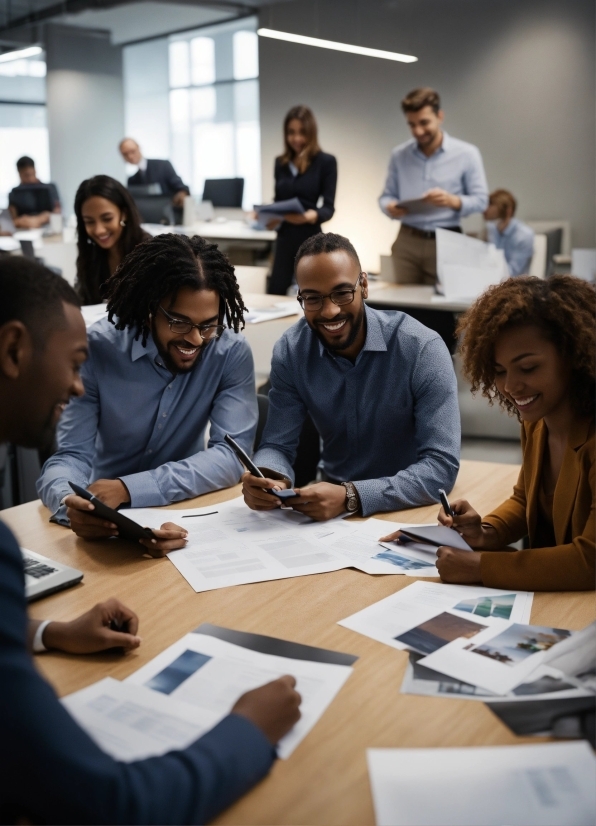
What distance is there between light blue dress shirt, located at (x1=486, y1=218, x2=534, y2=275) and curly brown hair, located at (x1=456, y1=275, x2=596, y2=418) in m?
3.54

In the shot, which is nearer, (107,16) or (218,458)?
(218,458)

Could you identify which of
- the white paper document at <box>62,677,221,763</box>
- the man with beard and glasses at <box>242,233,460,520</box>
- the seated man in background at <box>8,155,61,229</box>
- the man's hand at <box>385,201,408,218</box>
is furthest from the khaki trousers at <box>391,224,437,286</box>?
the seated man in background at <box>8,155,61,229</box>

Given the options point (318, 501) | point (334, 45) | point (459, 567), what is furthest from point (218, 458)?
point (334, 45)

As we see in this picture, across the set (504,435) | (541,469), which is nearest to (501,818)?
(541,469)

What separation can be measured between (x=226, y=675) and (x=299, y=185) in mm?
4692

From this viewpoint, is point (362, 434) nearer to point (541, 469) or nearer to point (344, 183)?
point (541, 469)

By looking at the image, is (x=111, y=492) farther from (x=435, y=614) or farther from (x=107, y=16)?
(x=107, y=16)

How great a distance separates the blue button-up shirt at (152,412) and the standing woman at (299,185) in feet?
Result: 9.79

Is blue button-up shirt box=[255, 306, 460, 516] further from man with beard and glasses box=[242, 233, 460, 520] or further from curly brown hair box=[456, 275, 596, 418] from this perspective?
curly brown hair box=[456, 275, 596, 418]

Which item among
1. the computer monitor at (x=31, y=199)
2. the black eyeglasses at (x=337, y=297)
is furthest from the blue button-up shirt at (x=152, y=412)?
the computer monitor at (x=31, y=199)

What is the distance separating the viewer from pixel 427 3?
763 centimetres

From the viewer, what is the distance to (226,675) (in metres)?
1.18

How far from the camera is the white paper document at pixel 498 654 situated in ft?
3.88

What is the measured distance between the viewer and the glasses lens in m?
2.13
